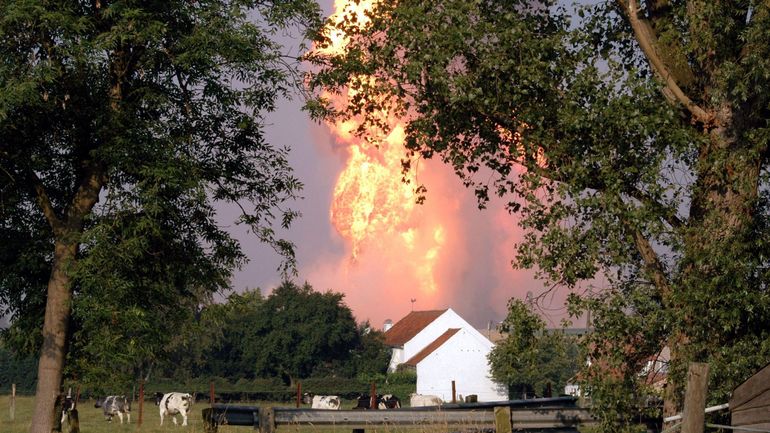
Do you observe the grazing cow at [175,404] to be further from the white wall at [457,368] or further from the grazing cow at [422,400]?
the white wall at [457,368]

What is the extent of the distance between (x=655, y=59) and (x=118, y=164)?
11.1m

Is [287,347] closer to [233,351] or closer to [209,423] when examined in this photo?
[233,351]

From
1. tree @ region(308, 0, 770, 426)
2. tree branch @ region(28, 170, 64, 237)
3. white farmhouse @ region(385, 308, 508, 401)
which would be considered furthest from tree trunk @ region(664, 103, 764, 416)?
white farmhouse @ region(385, 308, 508, 401)

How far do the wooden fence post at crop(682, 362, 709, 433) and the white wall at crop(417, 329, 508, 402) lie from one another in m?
88.8

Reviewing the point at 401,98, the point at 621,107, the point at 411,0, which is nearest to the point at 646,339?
the point at 621,107

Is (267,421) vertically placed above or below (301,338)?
below

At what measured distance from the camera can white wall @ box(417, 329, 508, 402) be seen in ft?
322

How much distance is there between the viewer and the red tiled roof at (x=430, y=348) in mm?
104137

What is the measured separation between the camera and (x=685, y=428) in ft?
31.1

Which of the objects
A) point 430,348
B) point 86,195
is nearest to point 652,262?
point 86,195

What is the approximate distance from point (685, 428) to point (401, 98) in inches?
418

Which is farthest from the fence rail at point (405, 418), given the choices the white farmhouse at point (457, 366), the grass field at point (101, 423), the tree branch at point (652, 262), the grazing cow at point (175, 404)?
the white farmhouse at point (457, 366)

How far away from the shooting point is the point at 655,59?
1825cm

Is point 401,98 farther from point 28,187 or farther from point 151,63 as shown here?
point 28,187
